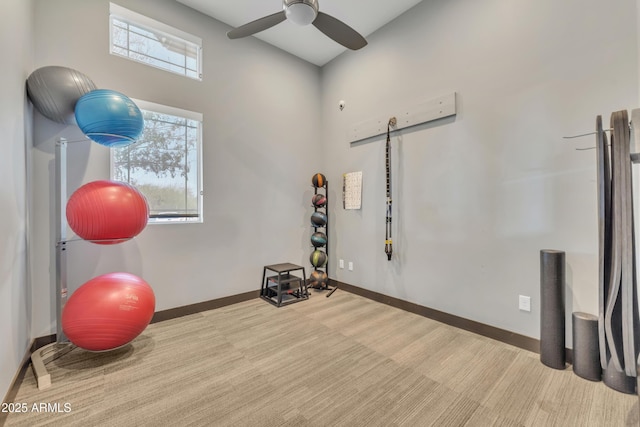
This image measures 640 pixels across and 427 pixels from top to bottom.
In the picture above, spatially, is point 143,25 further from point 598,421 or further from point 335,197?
point 598,421

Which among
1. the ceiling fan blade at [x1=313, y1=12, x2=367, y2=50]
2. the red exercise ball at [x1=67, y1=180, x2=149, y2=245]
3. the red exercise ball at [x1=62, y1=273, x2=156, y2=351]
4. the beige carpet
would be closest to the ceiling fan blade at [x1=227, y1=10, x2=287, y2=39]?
the ceiling fan blade at [x1=313, y1=12, x2=367, y2=50]

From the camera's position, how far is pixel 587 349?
2.01 meters

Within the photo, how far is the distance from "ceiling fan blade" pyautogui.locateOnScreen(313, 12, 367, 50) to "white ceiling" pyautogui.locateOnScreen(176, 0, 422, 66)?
1027 mm

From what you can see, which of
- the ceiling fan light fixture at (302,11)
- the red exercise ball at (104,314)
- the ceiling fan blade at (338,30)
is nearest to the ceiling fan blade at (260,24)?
the ceiling fan light fixture at (302,11)

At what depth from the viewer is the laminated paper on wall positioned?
4.01 meters

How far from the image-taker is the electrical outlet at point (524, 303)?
8.05 ft

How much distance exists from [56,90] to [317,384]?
10.2 ft

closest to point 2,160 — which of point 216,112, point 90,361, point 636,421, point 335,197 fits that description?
point 90,361

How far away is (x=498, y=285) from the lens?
8.68ft

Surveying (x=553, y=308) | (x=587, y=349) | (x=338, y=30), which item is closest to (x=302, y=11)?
(x=338, y=30)

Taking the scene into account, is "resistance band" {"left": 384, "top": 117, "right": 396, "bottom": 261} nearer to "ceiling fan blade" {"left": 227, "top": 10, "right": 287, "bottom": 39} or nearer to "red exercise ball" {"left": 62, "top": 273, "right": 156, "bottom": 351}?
"ceiling fan blade" {"left": 227, "top": 10, "right": 287, "bottom": 39}

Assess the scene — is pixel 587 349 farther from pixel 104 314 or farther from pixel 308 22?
pixel 104 314

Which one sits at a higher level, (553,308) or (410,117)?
(410,117)

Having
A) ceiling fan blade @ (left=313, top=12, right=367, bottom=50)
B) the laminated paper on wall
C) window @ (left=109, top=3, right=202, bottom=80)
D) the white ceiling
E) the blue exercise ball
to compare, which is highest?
the white ceiling
